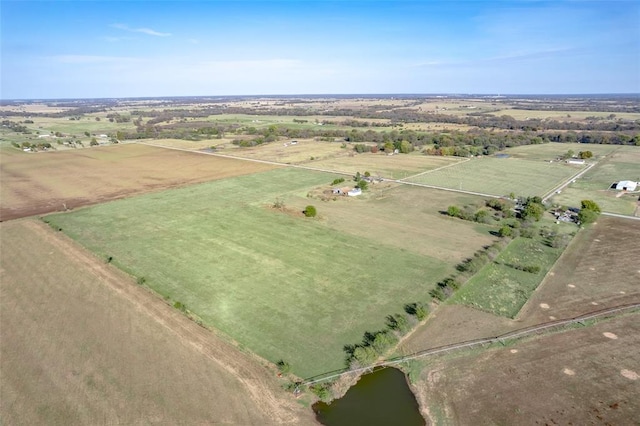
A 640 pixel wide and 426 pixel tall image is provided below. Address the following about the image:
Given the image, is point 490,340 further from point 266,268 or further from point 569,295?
point 266,268

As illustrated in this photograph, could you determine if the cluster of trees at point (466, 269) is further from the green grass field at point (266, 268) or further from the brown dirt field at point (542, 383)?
the brown dirt field at point (542, 383)

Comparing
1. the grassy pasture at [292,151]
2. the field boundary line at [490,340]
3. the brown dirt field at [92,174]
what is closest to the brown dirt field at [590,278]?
the field boundary line at [490,340]

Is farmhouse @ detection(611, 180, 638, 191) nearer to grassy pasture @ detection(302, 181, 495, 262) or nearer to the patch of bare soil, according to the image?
grassy pasture @ detection(302, 181, 495, 262)

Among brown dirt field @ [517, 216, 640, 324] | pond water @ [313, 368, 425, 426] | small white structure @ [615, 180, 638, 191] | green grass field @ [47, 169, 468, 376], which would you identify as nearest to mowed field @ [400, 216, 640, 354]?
brown dirt field @ [517, 216, 640, 324]

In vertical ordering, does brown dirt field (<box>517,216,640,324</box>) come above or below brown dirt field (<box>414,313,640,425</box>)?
above

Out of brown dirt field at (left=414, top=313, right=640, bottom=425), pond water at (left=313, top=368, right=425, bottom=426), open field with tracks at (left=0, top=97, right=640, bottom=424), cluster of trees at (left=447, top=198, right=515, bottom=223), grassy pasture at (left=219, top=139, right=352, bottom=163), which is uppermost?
grassy pasture at (left=219, top=139, right=352, bottom=163)

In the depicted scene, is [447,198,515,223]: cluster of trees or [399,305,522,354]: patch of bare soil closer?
[399,305,522,354]: patch of bare soil

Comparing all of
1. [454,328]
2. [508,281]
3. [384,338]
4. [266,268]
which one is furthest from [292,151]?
[384,338]
